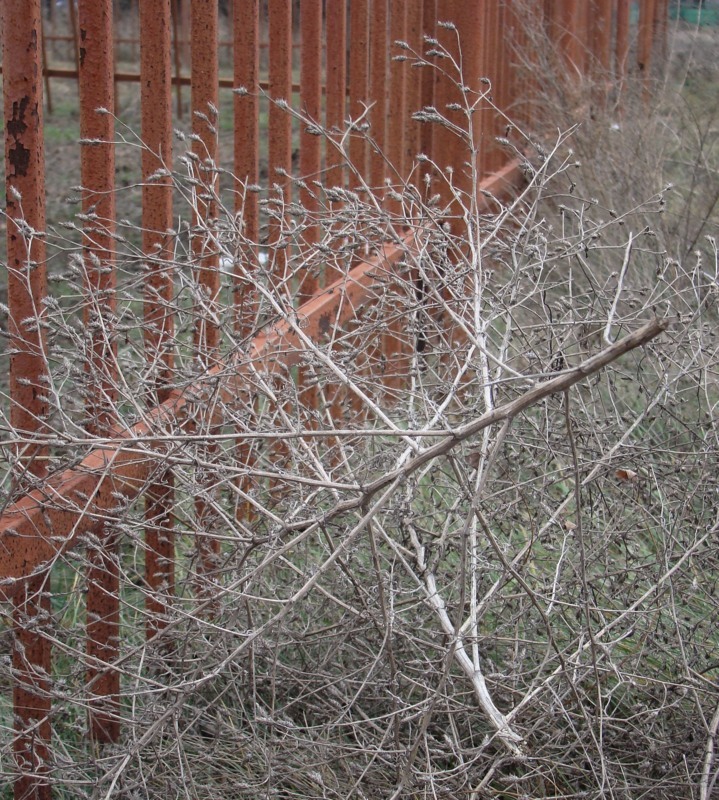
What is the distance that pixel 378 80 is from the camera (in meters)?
4.07

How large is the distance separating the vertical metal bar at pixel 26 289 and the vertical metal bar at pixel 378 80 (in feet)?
6.69

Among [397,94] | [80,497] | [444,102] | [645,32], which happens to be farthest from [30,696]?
[645,32]

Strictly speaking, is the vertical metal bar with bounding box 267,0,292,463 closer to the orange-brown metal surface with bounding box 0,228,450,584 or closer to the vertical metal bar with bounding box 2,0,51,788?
the orange-brown metal surface with bounding box 0,228,450,584

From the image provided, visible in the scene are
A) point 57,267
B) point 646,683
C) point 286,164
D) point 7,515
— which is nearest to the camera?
point 7,515

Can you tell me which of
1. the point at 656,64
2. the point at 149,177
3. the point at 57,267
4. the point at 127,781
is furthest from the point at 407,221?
the point at 656,64

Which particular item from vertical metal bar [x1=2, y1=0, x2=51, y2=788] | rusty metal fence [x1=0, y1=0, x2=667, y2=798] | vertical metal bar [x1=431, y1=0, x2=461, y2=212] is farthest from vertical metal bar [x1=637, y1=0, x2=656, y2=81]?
vertical metal bar [x1=2, y1=0, x2=51, y2=788]

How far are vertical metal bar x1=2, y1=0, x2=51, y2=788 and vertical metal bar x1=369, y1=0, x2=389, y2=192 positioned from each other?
2038 millimetres

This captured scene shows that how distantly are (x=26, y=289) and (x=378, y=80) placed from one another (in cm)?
221

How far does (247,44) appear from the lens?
2.98m

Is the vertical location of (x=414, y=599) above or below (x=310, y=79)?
below

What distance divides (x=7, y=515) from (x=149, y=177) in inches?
30.4

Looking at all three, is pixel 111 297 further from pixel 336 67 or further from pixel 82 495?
pixel 336 67

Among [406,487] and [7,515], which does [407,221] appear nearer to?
[406,487]

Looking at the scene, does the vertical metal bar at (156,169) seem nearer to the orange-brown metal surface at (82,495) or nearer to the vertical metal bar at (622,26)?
the orange-brown metal surface at (82,495)
